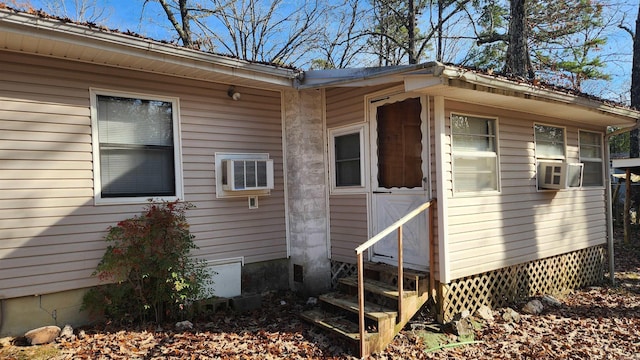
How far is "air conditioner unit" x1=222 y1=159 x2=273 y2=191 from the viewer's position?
502 centimetres

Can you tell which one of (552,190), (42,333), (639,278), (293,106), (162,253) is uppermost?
(293,106)

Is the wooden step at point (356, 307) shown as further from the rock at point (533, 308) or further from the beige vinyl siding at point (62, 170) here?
the rock at point (533, 308)

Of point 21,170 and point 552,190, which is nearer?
point 21,170

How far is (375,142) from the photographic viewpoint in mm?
5082

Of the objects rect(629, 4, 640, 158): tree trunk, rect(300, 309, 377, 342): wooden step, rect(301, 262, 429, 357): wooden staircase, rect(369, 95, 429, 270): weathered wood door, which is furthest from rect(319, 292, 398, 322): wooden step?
rect(629, 4, 640, 158): tree trunk

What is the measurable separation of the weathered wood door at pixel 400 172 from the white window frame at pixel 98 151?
2.53 m

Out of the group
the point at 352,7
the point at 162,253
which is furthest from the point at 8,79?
the point at 352,7

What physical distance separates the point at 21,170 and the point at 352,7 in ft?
50.1

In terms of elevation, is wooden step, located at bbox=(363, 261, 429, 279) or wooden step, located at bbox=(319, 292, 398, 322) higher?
wooden step, located at bbox=(363, 261, 429, 279)

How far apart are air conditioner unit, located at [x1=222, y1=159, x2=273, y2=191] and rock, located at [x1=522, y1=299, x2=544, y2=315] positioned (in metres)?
3.87

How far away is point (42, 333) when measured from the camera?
3.80m

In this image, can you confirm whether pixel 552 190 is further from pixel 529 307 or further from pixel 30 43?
pixel 30 43

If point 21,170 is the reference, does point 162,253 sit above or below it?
below

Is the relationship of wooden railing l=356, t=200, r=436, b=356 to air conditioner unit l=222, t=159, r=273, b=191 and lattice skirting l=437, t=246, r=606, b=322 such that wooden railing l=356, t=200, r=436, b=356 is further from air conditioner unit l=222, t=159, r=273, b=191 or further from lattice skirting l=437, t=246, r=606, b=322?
air conditioner unit l=222, t=159, r=273, b=191
